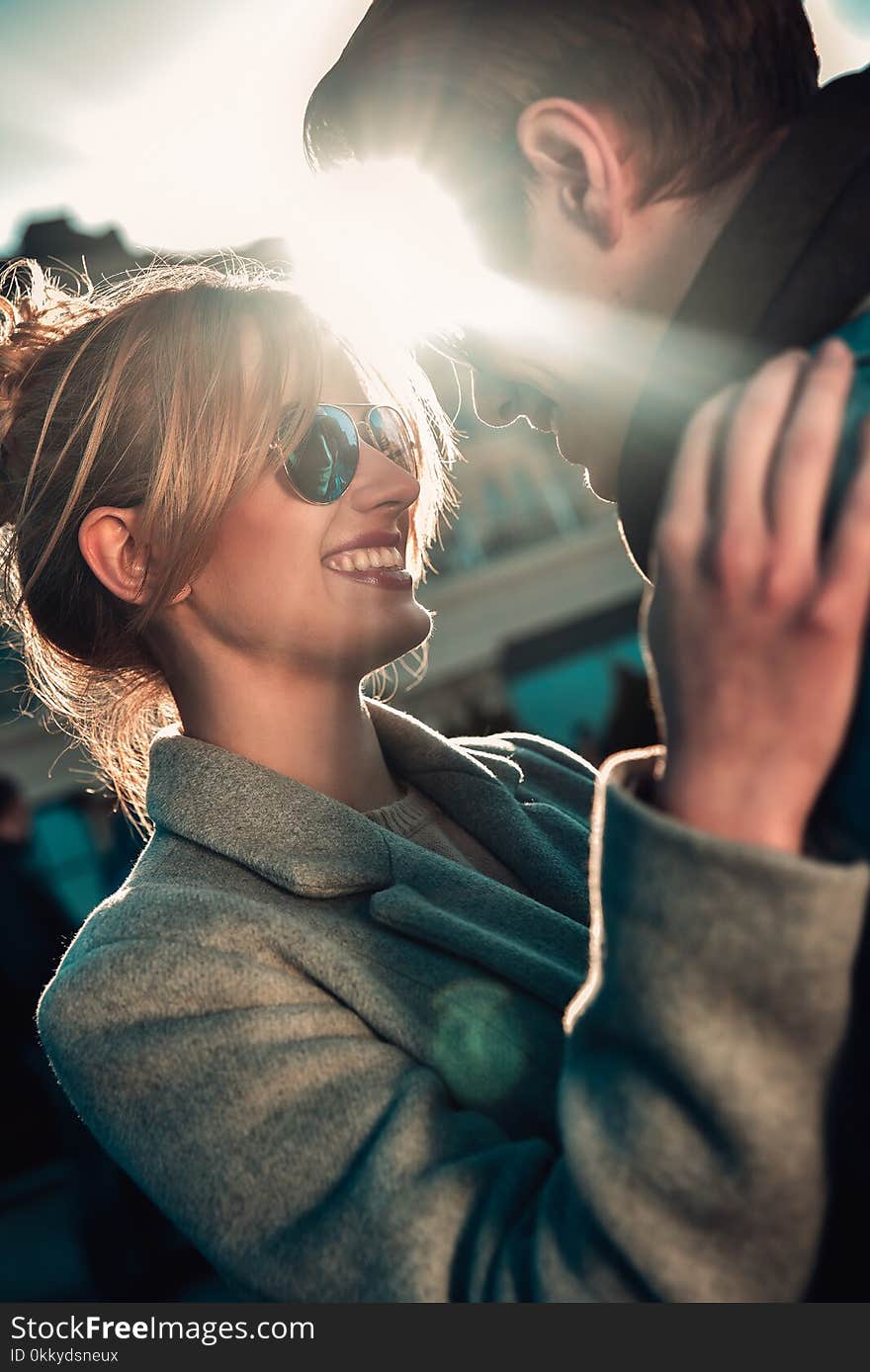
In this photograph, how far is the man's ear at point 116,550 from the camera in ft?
7.16

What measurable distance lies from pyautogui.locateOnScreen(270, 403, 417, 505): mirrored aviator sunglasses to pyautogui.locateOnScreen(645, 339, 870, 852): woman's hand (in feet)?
4.36

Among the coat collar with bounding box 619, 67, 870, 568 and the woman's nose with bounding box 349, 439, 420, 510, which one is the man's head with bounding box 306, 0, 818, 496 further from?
the woman's nose with bounding box 349, 439, 420, 510

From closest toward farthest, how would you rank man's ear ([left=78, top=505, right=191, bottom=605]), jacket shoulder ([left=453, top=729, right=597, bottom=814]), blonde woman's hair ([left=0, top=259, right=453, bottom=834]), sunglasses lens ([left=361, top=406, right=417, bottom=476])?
blonde woman's hair ([left=0, top=259, right=453, bottom=834])
man's ear ([left=78, top=505, right=191, bottom=605])
sunglasses lens ([left=361, top=406, right=417, bottom=476])
jacket shoulder ([left=453, top=729, right=597, bottom=814])

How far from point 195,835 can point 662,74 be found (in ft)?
4.28

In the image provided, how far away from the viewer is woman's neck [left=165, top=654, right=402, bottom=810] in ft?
6.91

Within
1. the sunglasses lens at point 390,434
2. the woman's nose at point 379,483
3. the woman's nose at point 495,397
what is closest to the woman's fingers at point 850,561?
the woman's nose at point 495,397

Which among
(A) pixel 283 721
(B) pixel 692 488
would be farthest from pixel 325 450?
(B) pixel 692 488

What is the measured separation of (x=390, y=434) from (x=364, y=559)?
37 centimetres

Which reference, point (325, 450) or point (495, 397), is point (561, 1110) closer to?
point (495, 397)

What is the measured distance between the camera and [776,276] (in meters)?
0.97

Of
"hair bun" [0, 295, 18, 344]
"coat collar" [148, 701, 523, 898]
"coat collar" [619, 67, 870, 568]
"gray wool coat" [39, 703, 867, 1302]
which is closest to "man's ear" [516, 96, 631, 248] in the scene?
"coat collar" [619, 67, 870, 568]

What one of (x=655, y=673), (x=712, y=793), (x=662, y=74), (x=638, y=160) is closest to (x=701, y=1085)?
(x=712, y=793)

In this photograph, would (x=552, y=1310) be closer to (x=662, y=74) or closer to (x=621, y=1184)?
(x=621, y=1184)

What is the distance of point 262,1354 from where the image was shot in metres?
1.33
